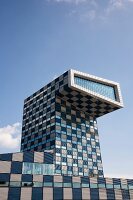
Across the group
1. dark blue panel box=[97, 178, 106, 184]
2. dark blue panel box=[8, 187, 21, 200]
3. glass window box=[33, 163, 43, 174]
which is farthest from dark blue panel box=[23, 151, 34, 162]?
dark blue panel box=[97, 178, 106, 184]

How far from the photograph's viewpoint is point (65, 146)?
255 ft

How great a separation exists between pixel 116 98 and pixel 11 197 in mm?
53282

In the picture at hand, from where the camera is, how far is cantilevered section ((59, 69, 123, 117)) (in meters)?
78.9

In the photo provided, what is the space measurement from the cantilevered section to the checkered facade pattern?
26520 mm

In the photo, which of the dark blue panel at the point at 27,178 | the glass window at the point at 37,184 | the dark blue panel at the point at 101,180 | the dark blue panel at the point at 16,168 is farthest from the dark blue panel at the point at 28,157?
the dark blue panel at the point at 101,180

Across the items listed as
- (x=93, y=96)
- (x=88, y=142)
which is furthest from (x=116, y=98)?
(x=88, y=142)

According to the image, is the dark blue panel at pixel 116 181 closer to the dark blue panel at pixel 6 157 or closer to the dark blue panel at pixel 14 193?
the dark blue panel at pixel 14 193

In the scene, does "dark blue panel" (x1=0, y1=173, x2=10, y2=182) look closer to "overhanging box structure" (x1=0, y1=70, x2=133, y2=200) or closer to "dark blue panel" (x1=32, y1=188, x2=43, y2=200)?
"overhanging box structure" (x1=0, y1=70, x2=133, y2=200)

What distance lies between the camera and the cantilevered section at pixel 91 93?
78.9 metres

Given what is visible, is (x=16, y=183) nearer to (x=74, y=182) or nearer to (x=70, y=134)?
(x=74, y=182)

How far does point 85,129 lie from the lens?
88.2 metres

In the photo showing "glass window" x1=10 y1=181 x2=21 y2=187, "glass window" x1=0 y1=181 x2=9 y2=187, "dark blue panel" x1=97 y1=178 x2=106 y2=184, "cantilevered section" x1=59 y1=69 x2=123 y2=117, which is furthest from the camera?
"cantilevered section" x1=59 y1=69 x2=123 y2=117

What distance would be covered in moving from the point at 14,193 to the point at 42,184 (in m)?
6.93

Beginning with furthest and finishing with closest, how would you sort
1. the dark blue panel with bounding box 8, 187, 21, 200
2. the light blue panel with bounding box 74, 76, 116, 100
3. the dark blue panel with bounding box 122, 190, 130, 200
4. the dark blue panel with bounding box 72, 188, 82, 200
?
the light blue panel with bounding box 74, 76, 116, 100 < the dark blue panel with bounding box 122, 190, 130, 200 < the dark blue panel with bounding box 72, 188, 82, 200 < the dark blue panel with bounding box 8, 187, 21, 200
